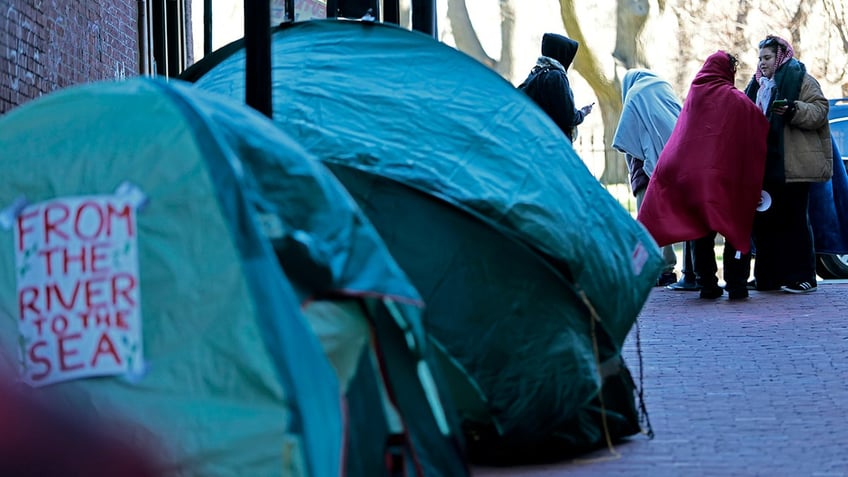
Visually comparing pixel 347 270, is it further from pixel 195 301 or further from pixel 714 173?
pixel 714 173

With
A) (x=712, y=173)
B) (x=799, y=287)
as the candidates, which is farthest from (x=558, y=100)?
(x=799, y=287)

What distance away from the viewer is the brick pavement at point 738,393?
17.4ft

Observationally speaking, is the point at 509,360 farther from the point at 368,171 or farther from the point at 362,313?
the point at 362,313

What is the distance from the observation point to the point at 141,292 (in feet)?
12.0

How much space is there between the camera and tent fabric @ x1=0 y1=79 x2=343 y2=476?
11.3 ft

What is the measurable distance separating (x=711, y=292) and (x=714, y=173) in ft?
3.86

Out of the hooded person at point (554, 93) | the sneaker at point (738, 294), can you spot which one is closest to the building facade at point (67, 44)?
the hooded person at point (554, 93)

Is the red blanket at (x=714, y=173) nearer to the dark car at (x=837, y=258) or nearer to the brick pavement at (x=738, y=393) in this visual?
the brick pavement at (x=738, y=393)

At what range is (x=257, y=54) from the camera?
496cm

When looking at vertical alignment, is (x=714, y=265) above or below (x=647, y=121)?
below

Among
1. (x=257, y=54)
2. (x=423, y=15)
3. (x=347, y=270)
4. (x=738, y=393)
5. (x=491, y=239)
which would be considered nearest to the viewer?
(x=347, y=270)

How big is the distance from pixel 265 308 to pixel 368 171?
157 centimetres

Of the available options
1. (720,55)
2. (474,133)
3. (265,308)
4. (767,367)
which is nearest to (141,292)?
(265,308)

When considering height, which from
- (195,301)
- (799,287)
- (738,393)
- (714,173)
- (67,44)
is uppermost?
(67,44)
